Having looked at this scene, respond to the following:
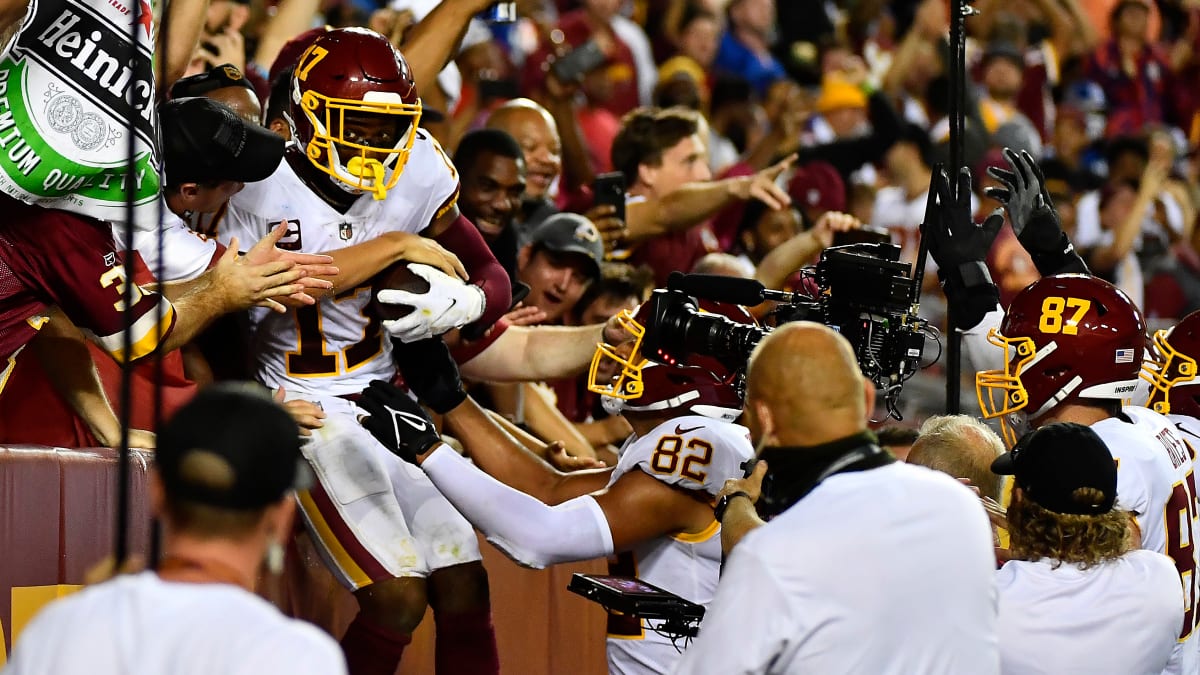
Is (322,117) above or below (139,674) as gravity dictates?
above

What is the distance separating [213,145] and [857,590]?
7.79 feet

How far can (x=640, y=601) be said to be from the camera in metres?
4.07

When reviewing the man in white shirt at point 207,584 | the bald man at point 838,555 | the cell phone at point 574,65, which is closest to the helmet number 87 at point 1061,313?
the bald man at point 838,555

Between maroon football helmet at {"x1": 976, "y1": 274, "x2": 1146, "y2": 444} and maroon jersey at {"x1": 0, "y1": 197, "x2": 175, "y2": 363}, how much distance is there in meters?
2.58

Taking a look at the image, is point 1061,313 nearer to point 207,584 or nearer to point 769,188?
point 769,188

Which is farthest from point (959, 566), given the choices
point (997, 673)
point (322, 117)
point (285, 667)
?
point (322, 117)

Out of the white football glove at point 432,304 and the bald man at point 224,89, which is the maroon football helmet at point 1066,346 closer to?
the white football glove at point 432,304

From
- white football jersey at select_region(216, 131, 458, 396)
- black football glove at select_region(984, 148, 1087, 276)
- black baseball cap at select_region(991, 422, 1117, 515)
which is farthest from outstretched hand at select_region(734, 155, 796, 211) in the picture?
black baseball cap at select_region(991, 422, 1117, 515)

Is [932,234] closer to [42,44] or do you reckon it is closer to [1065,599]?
[1065,599]

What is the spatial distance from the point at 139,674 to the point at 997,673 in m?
1.74

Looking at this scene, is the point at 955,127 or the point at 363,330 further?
the point at 955,127

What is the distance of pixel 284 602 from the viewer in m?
5.08

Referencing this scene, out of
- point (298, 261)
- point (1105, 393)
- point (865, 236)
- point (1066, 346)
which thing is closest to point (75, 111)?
point (298, 261)

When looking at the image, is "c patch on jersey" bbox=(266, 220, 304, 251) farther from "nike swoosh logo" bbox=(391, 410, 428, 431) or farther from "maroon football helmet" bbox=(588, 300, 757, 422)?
"maroon football helmet" bbox=(588, 300, 757, 422)
